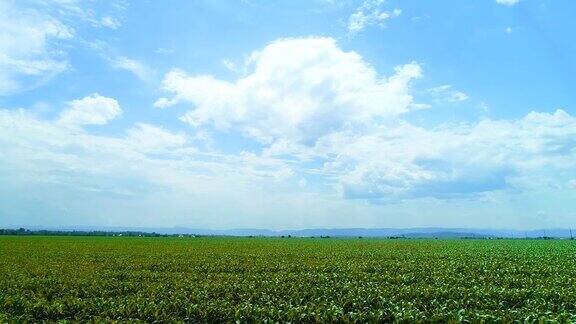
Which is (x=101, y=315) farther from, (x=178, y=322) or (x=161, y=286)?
(x=161, y=286)

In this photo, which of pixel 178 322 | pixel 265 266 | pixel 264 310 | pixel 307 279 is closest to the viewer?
pixel 178 322

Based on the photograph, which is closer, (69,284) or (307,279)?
(69,284)

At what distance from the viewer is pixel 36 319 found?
1462 cm

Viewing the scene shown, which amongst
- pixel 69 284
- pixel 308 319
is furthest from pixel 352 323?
pixel 69 284

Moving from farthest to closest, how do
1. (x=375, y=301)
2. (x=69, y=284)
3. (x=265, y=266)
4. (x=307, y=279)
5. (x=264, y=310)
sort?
(x=265, y=266), (x=307, y=279), (x=69, y=284), (x=375, y=301), (x=264, y=310)

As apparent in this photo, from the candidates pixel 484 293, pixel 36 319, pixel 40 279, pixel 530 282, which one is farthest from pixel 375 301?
pixel 40 279

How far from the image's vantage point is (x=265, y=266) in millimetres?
29969

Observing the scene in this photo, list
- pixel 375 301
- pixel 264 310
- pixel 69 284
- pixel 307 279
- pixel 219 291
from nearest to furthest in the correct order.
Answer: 1. pixel 264 310
2. pixel 375 301
3. pixel 219 291
4. pixel 69 284
5. pixel 307 279

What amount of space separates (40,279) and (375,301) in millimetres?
16132

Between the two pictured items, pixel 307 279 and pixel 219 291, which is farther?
pixel 307 279

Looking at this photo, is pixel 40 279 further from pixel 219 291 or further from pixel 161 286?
pixel 219 291

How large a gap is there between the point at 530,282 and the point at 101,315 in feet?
60.6

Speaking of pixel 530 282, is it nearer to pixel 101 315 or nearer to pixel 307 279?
pixel 307 279

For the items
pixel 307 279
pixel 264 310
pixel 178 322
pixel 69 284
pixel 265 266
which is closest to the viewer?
pixel 178 322
